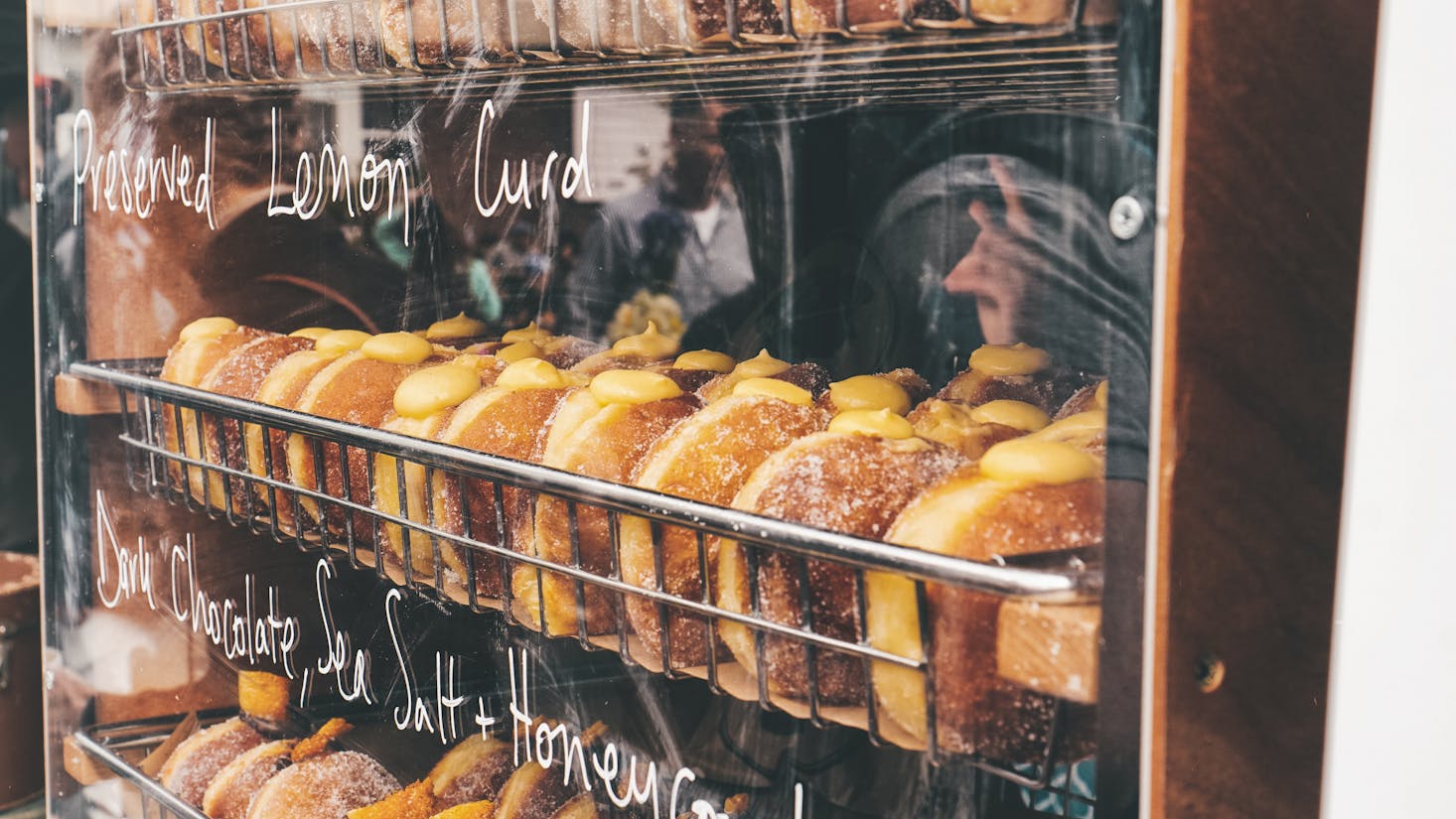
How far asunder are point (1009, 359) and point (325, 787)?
978 millimetres

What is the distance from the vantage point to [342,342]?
54.7 inches

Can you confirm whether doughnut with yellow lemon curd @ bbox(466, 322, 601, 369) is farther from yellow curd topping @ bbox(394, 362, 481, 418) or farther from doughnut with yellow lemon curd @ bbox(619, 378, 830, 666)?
doughnut with yellow lemon curd @ bbox(619, 378, 830, 666)

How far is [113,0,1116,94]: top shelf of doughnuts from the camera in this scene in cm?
74

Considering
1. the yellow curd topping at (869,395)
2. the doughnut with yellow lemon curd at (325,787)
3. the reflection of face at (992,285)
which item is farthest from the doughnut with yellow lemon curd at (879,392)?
the doughnut with yellow lemon curd at (325,787)

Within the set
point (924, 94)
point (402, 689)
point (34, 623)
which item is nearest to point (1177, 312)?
point (924, 94)

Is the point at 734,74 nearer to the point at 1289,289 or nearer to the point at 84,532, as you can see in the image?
the point at 1289,289

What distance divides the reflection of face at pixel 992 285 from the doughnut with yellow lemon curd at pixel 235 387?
35.3 inches

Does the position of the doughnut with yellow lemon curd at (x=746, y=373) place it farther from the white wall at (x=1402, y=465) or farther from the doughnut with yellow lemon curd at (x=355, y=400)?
the white wall at (x=1402, y=465)

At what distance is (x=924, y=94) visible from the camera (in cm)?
99

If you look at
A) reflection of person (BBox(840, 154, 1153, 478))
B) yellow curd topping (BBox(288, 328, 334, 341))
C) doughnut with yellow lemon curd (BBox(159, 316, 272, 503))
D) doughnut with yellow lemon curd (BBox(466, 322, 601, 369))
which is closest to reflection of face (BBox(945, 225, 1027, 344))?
reflection of person (BBox(840, 154, 1153, 478))

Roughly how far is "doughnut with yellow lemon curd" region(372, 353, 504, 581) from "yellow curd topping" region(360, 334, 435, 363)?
0.08 m

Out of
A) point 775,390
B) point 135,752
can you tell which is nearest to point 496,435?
point 775,390

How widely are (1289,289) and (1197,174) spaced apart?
107 millimetres

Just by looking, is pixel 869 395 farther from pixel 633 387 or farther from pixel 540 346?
pixel 540 346
